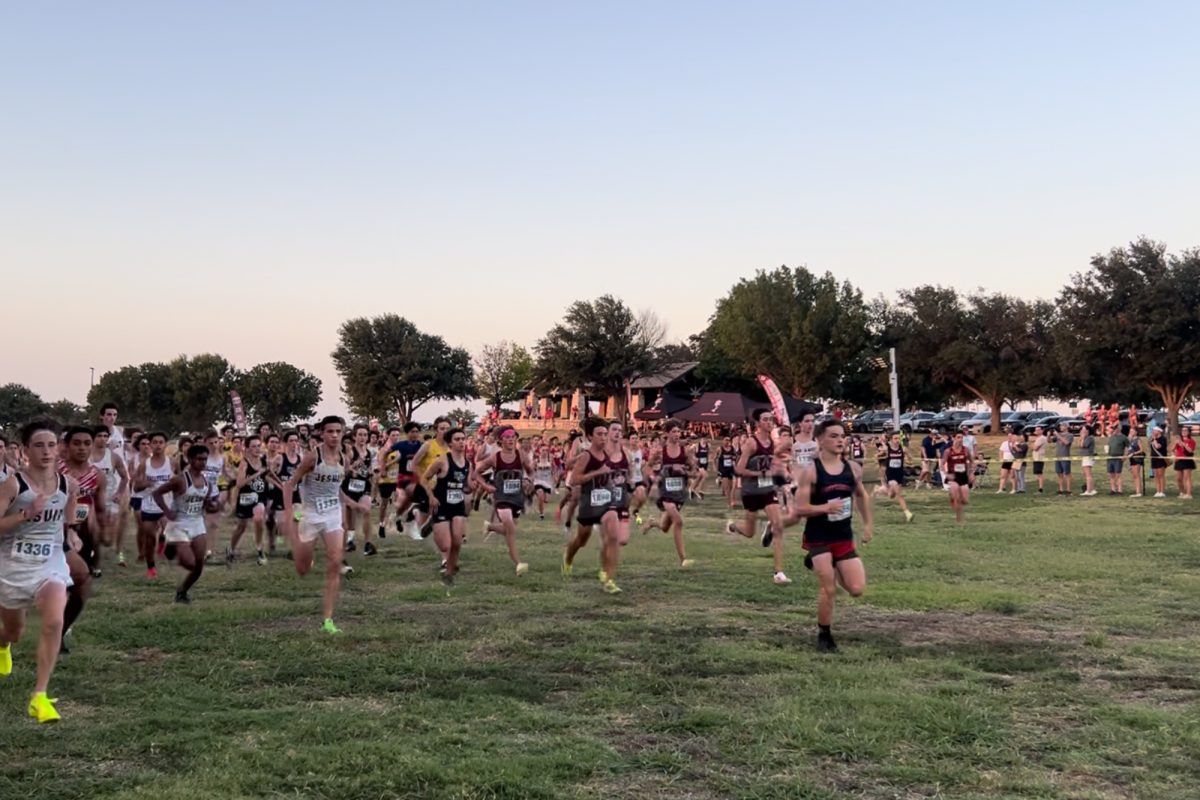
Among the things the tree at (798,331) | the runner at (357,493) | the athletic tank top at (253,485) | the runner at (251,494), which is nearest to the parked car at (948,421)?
the tree at (798,331)

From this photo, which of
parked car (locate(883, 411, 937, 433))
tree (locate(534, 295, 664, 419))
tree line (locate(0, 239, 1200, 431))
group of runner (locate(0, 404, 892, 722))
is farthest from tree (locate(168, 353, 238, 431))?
group of runner (locate(0, 404, 892, 722))

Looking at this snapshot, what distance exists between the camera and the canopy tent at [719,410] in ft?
176

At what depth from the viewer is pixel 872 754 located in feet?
18.3

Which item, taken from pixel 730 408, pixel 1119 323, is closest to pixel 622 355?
pixel 730 408

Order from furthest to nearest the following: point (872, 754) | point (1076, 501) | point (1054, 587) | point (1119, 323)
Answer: point (1119, 323)
point (1076, 501)
point (1054, 587)
point (872, 754)

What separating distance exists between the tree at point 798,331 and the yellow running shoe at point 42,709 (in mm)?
68136

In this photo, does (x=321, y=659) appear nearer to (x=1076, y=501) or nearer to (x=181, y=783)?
(x=181, y=783)

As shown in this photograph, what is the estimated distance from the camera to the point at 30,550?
21.4 feet

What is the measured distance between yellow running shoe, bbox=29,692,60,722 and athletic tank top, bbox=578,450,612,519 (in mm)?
6169

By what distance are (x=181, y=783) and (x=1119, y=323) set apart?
150 ft

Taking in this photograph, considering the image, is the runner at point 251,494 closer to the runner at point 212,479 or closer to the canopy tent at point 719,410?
the runner at point 212,479

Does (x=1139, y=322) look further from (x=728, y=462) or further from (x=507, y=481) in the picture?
(x=507, y=481)

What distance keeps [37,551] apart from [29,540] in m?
0.09

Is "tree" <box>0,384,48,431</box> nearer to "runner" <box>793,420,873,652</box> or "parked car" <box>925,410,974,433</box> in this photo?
"parked car" <box>925,410,974,433</box>
